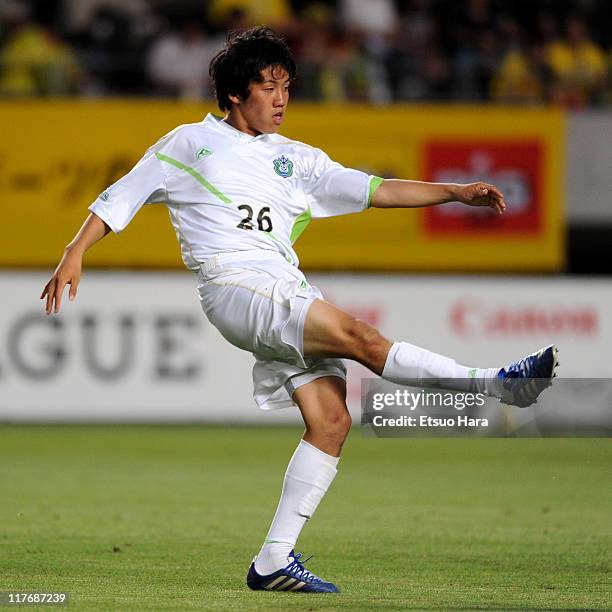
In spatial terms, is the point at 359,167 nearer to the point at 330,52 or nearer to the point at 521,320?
the point at 330,52

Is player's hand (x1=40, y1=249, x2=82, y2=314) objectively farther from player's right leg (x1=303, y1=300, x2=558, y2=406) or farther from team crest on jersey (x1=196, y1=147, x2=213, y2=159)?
player's right leg (x1=303, y1=300, x2=558, y2=406)

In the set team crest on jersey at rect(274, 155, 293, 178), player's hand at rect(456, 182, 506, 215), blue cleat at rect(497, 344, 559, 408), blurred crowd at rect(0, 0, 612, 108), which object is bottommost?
blue cleat at rect(497, 344, 559, 408)

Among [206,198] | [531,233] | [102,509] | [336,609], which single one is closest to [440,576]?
[336,609]

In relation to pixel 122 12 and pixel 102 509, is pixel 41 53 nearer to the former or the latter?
pixel 122 12

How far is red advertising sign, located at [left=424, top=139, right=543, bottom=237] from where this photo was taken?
14.6m

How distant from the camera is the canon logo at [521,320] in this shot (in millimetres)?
14328

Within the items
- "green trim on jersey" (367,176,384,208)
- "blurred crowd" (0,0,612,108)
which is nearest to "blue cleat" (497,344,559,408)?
"green trim on jersey" (367,176,384,208)

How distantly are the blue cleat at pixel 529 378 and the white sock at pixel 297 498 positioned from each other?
91 centimetres

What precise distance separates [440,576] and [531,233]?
9.24 m

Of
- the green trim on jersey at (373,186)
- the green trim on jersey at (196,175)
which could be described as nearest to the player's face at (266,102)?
the green trim on jersey at (196,175)

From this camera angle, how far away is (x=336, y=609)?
198 inches

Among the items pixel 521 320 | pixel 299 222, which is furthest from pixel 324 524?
pixel 521 320

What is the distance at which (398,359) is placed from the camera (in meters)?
5.18

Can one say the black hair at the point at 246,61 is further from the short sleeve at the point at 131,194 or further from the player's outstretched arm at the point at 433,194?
the player's outstretched arm at the point at 433,194
